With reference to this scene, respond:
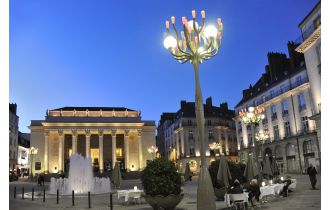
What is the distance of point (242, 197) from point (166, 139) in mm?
86532

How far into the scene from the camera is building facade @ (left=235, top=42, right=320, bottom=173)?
4612 centimetres

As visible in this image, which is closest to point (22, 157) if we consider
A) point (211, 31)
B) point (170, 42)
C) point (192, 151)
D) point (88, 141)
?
point (88, 141)

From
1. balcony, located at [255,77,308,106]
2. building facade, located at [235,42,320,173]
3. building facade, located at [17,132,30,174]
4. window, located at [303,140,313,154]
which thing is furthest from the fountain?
building facade, located at [17,132,30,174]

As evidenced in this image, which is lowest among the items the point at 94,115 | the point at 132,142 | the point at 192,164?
the point at 192,164

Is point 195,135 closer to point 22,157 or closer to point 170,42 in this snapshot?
point 22,157

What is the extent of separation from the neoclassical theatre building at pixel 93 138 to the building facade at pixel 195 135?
7840 mm

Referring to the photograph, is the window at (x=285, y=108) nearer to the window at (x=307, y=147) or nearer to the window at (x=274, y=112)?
the window at (x=274, y=112)

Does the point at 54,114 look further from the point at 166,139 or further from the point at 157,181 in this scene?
the point at 157,181

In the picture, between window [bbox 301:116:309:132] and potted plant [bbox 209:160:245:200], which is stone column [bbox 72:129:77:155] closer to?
window [bbox 301:116:309:132]

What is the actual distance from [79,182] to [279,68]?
4136 centimetres

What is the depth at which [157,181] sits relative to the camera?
13.8 metres

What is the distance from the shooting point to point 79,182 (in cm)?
2925

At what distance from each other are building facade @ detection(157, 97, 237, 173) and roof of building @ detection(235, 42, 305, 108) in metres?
18.7
